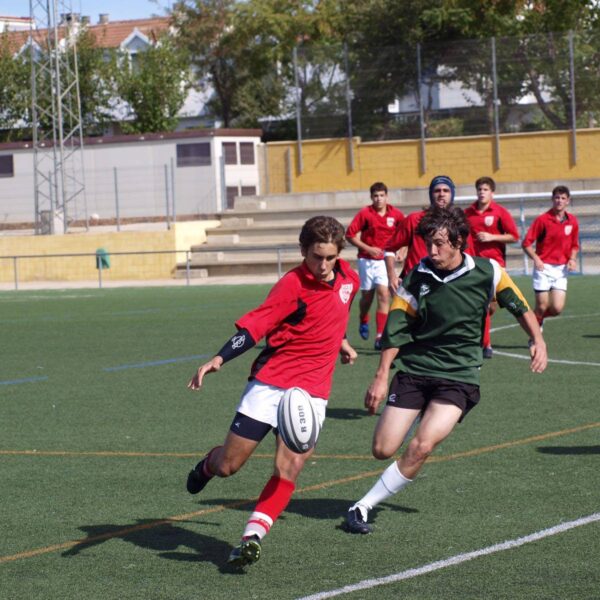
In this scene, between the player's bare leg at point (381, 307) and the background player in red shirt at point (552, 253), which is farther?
the background player in red shirt at point (552, 253)

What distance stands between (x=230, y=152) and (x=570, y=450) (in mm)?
37975

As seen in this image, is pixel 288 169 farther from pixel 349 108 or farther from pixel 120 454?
pixel 120 454

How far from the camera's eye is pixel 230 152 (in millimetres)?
46219

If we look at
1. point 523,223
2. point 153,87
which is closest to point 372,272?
point 523,223

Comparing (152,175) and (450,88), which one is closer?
(450,88)

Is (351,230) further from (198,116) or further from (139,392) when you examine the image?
(198,116)

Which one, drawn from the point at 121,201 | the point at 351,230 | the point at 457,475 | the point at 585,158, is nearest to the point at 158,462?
the point at 457,475

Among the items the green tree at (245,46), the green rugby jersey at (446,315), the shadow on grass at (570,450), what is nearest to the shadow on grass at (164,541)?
the green rugby jersey at (446,315)

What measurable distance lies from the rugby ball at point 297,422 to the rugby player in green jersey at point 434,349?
69 centimetres

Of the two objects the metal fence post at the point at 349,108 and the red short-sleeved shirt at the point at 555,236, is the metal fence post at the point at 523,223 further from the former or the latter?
the red short-sleeved shirt at the point at 555,236

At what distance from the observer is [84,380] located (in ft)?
46.6

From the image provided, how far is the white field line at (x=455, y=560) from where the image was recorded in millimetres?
5761

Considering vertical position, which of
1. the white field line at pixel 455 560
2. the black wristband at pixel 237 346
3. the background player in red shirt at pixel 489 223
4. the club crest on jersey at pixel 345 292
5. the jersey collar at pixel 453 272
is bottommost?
the white field line at pixel 455 560

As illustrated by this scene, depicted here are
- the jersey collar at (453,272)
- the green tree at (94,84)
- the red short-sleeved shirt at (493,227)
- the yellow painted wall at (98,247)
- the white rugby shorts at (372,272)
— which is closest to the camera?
the jersey collar at (453,272)
